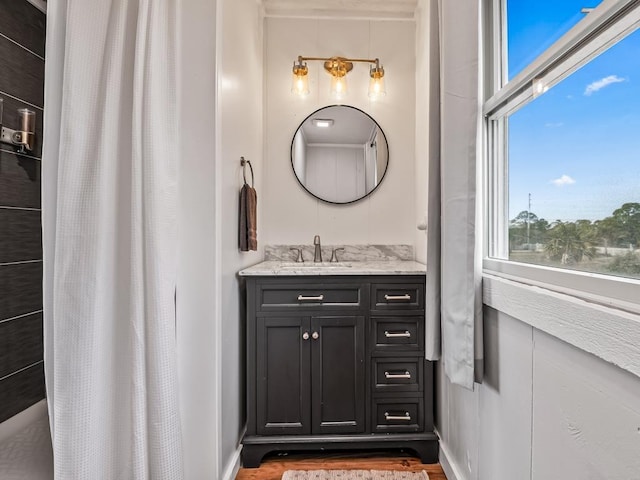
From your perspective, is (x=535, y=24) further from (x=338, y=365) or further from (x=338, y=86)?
(x=338, y=365)

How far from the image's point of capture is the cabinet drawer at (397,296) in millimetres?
1692

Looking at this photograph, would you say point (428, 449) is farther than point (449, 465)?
Yes

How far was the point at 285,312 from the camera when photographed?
1676 mm

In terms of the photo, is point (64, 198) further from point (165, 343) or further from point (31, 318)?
point (31, 318)

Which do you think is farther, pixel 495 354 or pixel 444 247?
pixel 444 247

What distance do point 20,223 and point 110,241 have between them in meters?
0.73

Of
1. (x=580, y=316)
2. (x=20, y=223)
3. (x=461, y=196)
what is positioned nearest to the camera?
(x=580, y=316)

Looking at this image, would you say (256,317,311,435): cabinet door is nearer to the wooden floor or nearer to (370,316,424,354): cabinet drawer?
the wooden floor

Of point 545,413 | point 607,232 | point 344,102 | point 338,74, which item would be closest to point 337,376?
point 545,413

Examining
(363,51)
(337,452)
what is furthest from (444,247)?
(363,51)

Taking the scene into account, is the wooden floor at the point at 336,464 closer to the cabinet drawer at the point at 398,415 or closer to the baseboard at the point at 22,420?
the cabinet drawer at the point at 398,415

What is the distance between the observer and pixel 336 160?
2.35m

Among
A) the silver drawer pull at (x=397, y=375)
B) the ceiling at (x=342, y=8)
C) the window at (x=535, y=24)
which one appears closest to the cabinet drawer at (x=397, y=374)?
the silver drawer pull at (x=397, y=375)

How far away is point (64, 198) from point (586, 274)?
1449 millimetres
